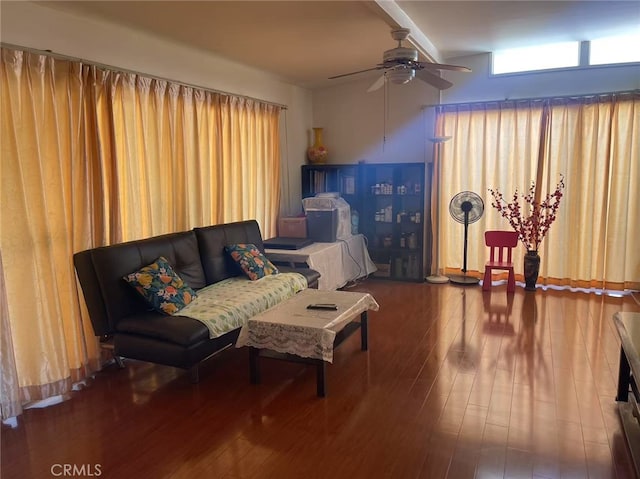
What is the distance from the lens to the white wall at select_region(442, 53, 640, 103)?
490 centimetres

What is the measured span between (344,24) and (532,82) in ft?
8.77

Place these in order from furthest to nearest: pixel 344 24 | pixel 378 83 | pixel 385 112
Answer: pixel 385 112 → pixel 378 83 → pixel 344 24

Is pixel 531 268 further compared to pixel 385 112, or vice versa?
pixel 385 112

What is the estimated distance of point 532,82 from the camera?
527 cm

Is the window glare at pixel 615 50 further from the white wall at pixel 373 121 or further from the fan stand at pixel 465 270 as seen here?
the fan stand at pixel 465 270

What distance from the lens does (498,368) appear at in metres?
3.25

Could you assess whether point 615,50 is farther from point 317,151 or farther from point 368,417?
point 368,417

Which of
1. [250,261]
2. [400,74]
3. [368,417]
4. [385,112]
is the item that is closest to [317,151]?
[385,112]

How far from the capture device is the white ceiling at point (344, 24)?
3240mm

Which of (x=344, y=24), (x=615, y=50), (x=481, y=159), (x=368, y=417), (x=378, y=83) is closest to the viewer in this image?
(x=368, y=417)

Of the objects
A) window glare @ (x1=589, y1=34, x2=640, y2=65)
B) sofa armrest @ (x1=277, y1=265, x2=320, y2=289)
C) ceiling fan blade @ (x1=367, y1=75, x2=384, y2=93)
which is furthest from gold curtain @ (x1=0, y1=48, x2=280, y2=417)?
window glare @ (x1=589, y1=34, x2=640, y2=65)

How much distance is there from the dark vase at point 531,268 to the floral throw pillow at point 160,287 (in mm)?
3742

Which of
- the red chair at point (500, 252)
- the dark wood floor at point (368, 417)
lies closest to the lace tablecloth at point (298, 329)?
the dark wood floor at point (368, 417)

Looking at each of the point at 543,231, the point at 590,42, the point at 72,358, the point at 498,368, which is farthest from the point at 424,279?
the point at 72,358
